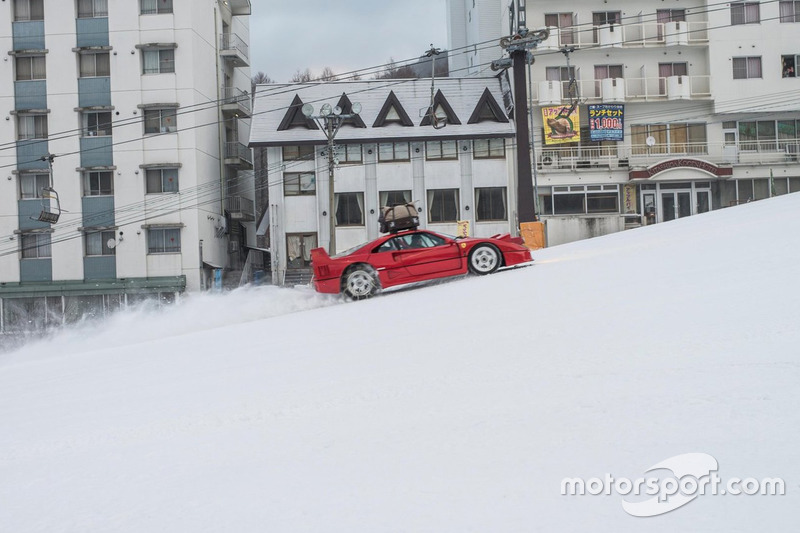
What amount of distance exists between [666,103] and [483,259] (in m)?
32.5

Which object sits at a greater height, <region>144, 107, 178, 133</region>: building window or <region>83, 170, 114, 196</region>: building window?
A: <region>144, 107, 178, 133</region>: building window

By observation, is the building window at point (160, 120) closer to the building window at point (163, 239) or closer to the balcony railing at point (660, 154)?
the building window at point (163, 239)

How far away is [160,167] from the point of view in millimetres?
41188

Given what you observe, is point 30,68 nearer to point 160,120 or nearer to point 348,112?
point 160,120

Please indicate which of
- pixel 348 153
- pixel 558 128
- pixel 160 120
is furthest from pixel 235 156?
pixel 558 128

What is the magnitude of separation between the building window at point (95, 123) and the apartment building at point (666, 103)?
23985mm

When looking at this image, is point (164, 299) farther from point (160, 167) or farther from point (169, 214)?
point (160, 167)

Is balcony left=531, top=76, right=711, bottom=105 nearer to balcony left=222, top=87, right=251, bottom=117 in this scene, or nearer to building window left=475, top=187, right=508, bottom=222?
building window left=475, top=187, right=508, bottom=222

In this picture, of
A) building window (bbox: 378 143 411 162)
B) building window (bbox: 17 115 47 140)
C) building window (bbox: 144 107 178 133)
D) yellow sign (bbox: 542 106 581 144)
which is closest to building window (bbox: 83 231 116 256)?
building window (bbox: 144 107 178 133)

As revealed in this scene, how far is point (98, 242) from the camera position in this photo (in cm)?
4112

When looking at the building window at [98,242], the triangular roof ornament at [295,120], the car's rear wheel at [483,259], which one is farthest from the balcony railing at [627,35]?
the car's rear wheel at [483,259]

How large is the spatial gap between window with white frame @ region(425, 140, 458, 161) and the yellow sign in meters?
5.35

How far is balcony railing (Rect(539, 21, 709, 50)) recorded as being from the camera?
4331cm

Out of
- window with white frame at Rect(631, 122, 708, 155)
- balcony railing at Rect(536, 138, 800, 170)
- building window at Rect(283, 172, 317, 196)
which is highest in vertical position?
window with white frame at Rect(631, 122, 708, 155)
